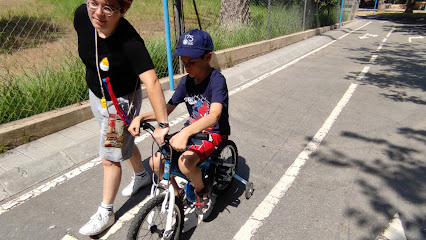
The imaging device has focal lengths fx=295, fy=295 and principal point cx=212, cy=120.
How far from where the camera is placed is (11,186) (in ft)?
9.93

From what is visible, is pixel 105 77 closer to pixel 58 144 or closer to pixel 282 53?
pixel 58 144

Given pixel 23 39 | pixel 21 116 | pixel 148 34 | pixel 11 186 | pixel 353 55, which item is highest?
pixel 23 39

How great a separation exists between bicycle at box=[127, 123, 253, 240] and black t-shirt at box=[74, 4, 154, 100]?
1.40ft

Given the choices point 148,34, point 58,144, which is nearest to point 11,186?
point 58,144

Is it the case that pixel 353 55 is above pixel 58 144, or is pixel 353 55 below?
below

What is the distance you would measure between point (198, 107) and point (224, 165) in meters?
0.62

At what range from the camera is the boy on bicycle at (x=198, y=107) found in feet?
6.65

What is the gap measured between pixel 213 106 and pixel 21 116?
10.7 ft

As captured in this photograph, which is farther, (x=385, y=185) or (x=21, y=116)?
(x=21, y=116)

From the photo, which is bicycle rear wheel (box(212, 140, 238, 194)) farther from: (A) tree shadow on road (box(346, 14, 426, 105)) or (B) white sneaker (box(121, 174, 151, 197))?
(A) tree shadow on road (box(346, 14, 426, 105))

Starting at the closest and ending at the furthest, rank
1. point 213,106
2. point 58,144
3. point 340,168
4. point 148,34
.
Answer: point 213,106, point 340,168, point 58,144, point 148,34

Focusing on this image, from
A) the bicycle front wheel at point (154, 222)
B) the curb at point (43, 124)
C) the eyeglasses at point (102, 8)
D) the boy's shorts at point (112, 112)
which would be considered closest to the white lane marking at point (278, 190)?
the bicycle front wheel at point (154, 222)

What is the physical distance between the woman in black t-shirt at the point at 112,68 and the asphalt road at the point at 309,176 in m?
0.58

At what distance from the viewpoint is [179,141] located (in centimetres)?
186
